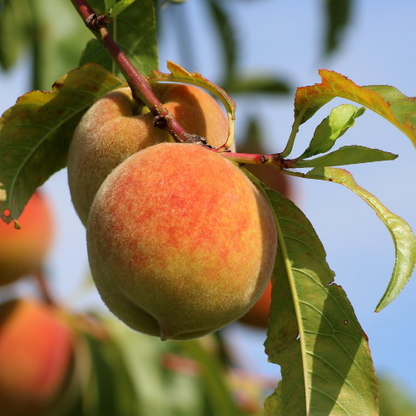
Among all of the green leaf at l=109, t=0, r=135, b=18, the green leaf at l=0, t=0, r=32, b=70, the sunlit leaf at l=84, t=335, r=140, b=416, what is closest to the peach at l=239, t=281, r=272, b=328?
the sunlit leaf at l=84, t=335, r=140, b=416

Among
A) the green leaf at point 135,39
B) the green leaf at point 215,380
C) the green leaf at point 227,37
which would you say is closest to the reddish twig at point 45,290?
the green leaf at point 215,380

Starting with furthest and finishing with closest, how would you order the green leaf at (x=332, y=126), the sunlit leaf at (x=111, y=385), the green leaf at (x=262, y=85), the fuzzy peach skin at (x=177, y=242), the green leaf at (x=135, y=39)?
the green leaf at (x=262, y=85) < the sunlit leaf at (x=111, y=385) < the green leaf at (x=135, y=39) < the green leaf at (x=332, y=126) < the fuzzy peach skin at (x=177, y=242)

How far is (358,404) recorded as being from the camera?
114 cm

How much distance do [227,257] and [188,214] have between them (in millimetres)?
91

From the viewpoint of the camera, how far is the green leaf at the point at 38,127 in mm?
1210

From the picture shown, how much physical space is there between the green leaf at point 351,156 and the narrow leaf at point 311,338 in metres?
0.13

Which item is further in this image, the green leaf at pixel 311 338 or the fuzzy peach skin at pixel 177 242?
the green leaf at pixel 311 338

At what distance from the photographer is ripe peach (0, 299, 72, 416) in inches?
97.0

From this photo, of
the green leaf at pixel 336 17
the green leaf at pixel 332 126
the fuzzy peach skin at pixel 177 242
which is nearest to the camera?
the fuzzy peach skin at pixel 177 242

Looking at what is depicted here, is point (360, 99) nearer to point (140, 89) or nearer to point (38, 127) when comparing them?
point (140, 89)

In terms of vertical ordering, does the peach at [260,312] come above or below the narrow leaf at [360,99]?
below

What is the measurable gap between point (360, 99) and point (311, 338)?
48 cm

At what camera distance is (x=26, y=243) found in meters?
2.47

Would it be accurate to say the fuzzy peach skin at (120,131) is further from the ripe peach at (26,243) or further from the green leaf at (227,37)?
the green leaf at (227,37)
